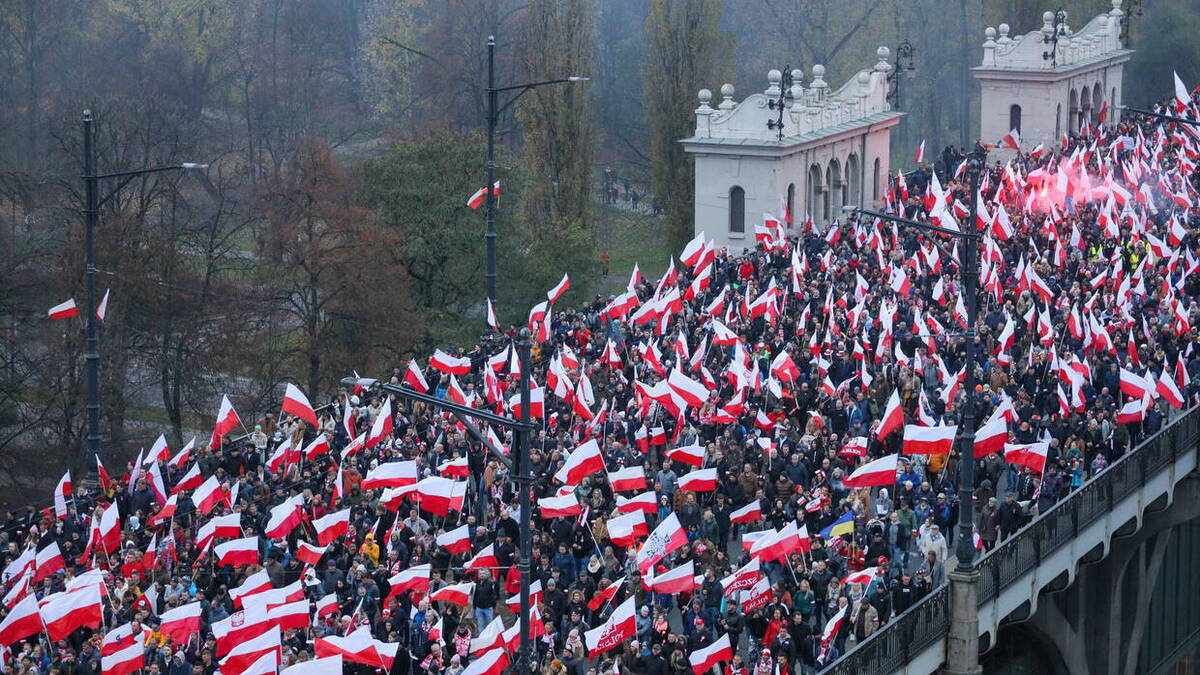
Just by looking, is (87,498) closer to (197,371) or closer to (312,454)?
(312,454)

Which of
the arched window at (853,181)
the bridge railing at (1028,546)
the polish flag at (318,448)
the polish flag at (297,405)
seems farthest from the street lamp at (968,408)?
the arched window at (853,181)

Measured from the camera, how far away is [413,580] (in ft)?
91.0

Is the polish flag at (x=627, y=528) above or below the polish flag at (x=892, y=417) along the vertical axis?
below

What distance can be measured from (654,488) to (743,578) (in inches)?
182

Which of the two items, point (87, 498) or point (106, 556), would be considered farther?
point (87, 498)

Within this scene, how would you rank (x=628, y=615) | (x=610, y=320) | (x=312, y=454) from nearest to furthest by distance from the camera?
(x=628, y=615) < (x=312, y=454) < (x=610, y=320)

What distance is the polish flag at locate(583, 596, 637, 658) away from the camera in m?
26.2

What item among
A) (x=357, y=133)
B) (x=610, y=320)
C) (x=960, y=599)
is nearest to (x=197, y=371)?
(x=610, y=320)

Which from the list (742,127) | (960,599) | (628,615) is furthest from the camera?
(742,127)

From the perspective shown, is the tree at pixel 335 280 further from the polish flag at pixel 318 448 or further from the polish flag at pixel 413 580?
the polish flag at pixel 413 580

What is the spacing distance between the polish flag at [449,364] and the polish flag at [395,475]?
8.00 metres

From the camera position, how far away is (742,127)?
60.4 meters

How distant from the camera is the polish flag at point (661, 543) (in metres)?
27.9

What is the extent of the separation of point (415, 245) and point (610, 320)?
14.4m
